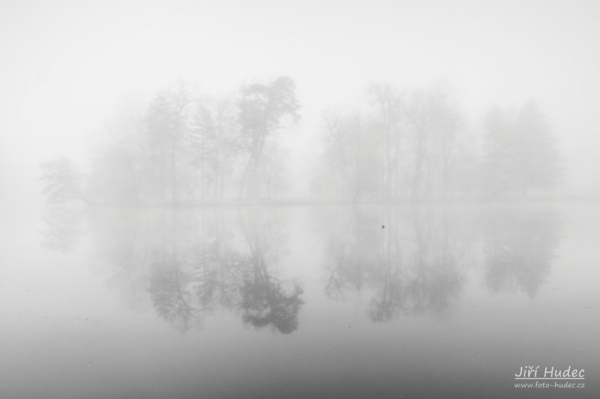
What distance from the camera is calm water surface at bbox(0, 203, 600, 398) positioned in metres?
4.39

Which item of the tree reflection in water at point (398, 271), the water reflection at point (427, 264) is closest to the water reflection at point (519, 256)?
the water reflection at point (427, 264)

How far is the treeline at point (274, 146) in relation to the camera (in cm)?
4131

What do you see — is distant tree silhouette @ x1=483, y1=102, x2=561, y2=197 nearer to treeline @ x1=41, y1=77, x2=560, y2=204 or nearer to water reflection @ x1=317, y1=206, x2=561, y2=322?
treeline @ x1=41, y1=77, x2=560, y2=204

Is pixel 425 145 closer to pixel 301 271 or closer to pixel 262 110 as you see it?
pixel 262 110

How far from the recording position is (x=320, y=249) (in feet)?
44.3

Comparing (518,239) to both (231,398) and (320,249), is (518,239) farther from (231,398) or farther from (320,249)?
(231,398)

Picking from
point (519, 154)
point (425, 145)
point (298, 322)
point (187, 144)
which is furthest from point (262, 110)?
point (298, 322)

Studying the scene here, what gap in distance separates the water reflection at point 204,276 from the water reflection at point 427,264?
1.62m

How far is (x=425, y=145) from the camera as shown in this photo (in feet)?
150

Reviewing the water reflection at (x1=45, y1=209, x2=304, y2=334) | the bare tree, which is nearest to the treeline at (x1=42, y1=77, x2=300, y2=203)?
the bare tree

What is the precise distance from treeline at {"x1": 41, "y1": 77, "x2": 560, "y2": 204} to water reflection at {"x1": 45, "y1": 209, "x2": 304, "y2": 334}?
25.8 metres

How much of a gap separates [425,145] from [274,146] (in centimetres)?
2098

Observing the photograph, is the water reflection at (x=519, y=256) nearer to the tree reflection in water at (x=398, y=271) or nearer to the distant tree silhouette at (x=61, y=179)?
the tree reflection in water at (x=398, y=271)

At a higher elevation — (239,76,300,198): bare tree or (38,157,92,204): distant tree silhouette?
(239,76,300,198): bare tree
